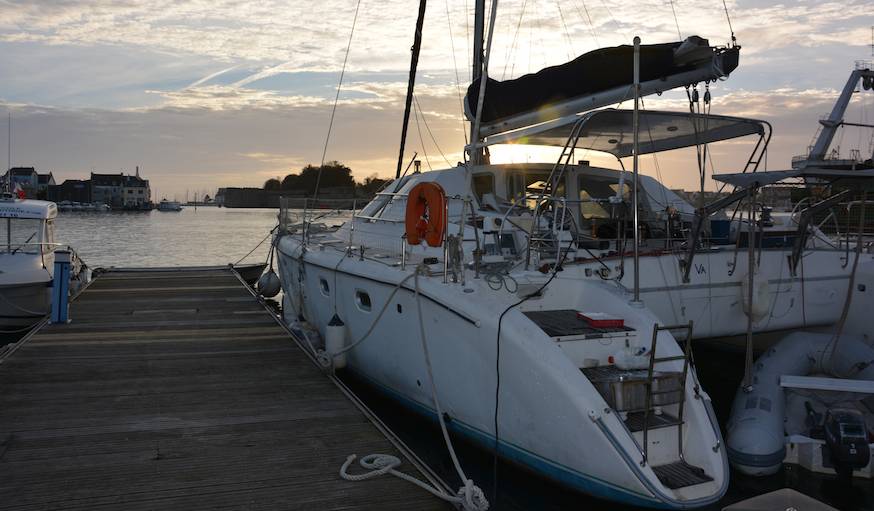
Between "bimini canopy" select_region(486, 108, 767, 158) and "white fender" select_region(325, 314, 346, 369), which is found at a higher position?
"bimini canopy" select_region(486, 108, 767, 158)

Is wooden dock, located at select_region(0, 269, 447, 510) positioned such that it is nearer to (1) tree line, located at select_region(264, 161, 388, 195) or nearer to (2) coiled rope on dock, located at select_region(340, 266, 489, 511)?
(2) coiled rope on dock, located at select_region(340, 266, 489, 511)

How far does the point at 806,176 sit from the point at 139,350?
25.2 ft

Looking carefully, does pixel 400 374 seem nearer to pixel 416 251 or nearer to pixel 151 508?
pixel 416 251

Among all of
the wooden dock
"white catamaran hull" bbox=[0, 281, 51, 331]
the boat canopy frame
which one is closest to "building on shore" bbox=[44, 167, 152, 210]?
"white catamaran hull" bbox=[0, 281, 51, 331]

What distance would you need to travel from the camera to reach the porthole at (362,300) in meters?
7.11

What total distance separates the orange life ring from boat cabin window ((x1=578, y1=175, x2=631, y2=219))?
2.46 meters

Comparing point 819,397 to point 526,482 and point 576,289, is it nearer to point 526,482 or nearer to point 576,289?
point 576,289

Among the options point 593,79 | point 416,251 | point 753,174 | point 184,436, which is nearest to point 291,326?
→ point 416,251

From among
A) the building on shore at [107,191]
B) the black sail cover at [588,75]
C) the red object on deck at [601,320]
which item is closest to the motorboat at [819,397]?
the black sail cover at [588,75]

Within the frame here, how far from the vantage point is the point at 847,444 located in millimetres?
5555

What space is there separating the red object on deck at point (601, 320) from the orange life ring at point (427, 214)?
141cm

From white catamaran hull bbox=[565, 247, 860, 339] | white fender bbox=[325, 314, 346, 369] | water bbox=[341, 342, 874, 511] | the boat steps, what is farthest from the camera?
white fender bbox=[325, 314, 346, 369]

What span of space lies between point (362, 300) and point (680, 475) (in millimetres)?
3821

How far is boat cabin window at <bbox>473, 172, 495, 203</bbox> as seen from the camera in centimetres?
812
